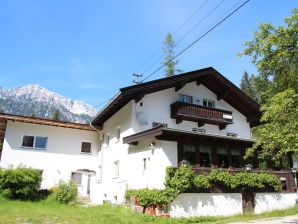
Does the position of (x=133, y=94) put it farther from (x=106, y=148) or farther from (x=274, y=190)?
(x=274, y=190)

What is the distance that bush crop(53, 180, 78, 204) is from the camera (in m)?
17.6

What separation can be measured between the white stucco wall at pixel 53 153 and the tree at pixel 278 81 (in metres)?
15.4

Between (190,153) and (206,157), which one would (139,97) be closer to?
(190,153)

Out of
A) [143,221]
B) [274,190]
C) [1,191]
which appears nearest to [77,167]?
[1,191]

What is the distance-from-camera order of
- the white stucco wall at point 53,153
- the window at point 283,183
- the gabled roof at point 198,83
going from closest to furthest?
the gabled roof at point 198,83
the window at point 283,183
the white stucco wall at point 53,153

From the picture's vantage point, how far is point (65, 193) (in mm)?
17766

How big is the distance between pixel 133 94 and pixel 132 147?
3.43 metres

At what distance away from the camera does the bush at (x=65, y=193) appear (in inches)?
695

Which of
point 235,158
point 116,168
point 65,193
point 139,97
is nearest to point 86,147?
point 116,168

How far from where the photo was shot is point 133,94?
17828 millimetres

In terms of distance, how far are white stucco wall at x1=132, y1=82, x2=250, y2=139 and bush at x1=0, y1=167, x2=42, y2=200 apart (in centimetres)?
741

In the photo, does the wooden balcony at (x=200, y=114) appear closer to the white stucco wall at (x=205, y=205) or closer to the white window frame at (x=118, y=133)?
the white window frame at (x=118, y=133)

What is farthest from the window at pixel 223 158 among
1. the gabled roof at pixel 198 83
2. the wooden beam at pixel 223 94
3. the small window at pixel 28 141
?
the small window at pixel 28 141

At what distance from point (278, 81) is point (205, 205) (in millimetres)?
7301
